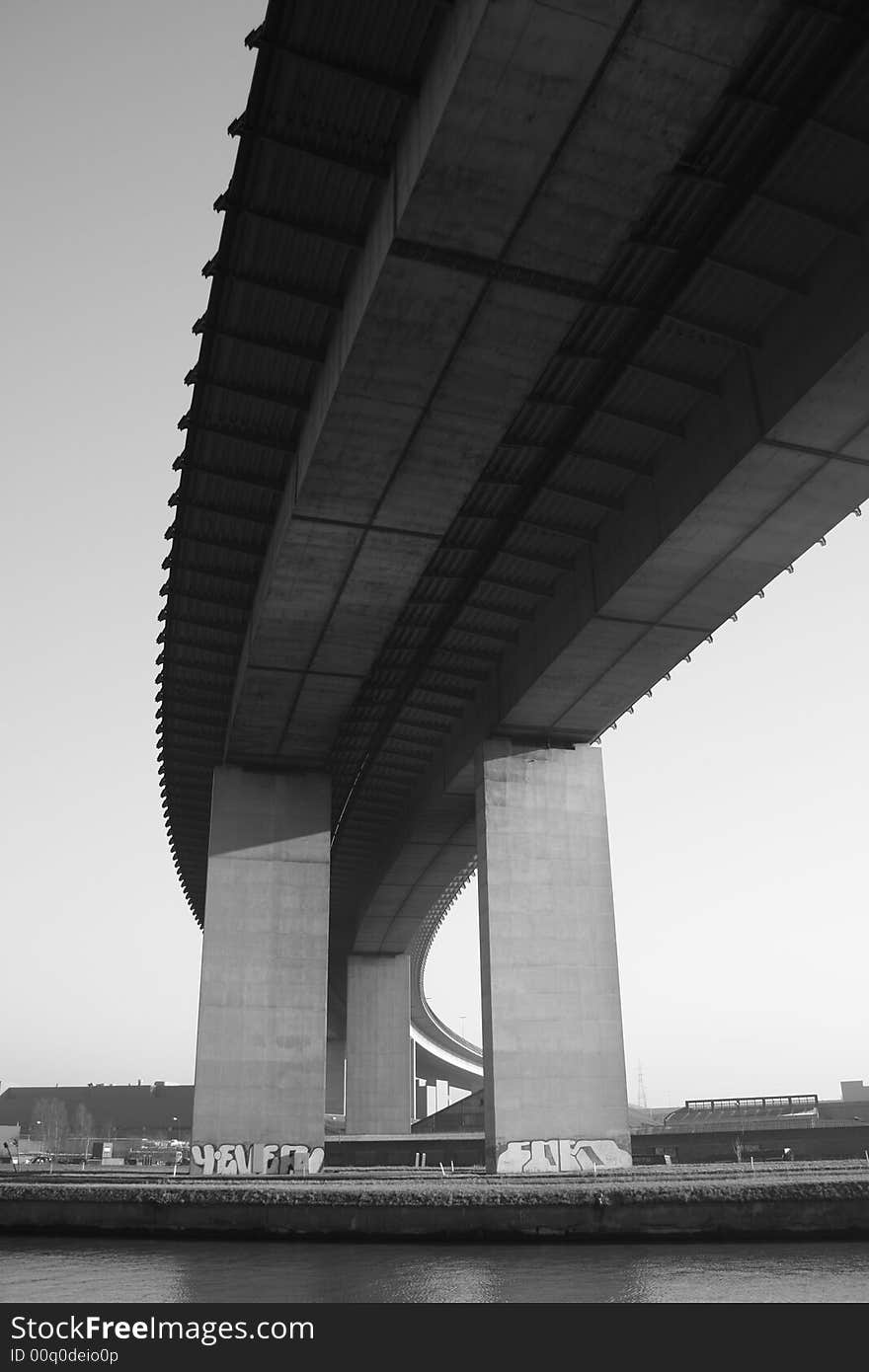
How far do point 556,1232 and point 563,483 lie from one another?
17.7 metres

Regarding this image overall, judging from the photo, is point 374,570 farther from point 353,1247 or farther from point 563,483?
point 353,1247

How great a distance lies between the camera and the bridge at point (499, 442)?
54.2 ft

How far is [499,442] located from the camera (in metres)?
23.8

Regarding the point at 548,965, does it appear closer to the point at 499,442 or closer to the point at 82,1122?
the point at 499,442

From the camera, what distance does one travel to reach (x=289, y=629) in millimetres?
32094

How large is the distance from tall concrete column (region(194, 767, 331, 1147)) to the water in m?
21.9

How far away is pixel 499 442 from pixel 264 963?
80.6 ft

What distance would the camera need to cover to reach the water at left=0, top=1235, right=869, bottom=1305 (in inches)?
469

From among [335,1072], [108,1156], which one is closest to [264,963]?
[108,1156]

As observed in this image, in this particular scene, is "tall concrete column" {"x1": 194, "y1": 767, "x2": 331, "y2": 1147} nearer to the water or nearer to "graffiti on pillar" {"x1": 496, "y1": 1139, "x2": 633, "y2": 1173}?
"graffiti on pillar" {"x1": 496, "y1": 1139, "x2": 633, "y2": 1173}

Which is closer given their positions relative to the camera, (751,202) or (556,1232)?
(556,1232)

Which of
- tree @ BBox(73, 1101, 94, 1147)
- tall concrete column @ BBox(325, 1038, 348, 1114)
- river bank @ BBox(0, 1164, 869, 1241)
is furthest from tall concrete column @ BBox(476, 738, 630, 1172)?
tree @ BBox(73, 1101, 94, 1147)

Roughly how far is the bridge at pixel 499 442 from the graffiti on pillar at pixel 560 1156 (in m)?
0.27
